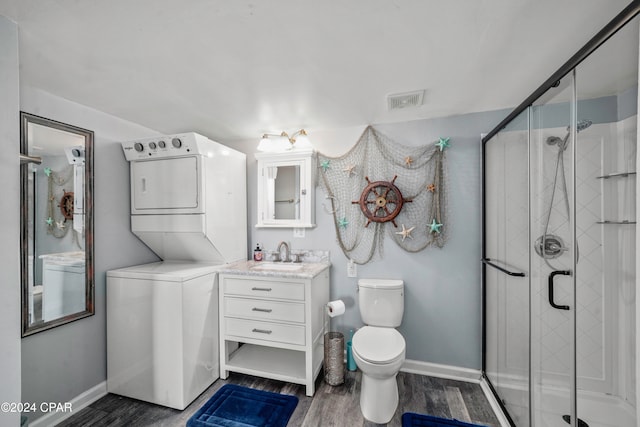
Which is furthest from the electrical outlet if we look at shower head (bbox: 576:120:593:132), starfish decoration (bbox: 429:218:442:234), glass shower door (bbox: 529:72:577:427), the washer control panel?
shower head (bbox: 576:120:593:132)

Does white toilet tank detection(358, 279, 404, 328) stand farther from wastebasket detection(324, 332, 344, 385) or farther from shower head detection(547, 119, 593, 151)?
shower head detection(547, 119, 593, 151)

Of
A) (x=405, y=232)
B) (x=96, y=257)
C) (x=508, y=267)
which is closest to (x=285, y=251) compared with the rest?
(x=405, y=232)

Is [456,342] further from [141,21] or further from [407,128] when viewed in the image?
[141,21]

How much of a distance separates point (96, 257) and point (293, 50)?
2.07 m

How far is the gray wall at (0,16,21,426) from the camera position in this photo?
→ 3.70 ft

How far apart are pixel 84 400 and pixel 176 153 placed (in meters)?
1.92

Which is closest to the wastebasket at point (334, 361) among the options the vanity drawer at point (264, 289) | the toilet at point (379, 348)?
the toilet at point (379, 348)

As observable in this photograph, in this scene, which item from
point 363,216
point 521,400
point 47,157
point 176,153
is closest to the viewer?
point 521,400

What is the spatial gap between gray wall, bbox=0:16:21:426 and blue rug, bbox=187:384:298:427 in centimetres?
97

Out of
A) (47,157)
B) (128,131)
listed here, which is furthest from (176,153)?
(47,157)

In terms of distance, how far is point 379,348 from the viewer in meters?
1.81

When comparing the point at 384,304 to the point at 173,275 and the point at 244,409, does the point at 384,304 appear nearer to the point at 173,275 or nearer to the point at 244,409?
the point at 244,409

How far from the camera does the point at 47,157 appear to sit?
5.77 ft

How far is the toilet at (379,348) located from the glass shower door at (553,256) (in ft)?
2.52
